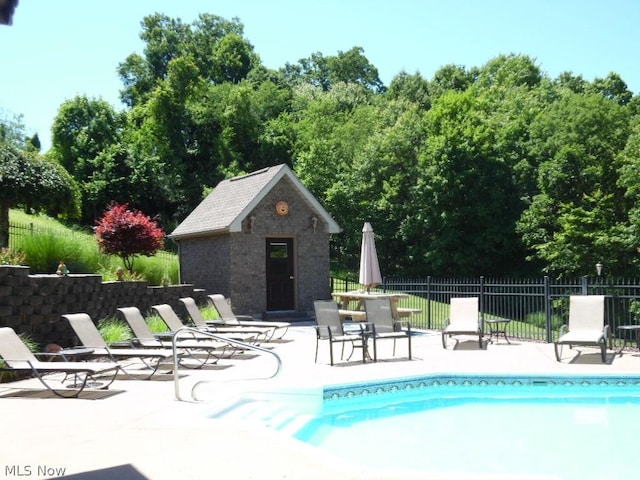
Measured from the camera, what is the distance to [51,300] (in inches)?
448

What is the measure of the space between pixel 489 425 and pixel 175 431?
439cm

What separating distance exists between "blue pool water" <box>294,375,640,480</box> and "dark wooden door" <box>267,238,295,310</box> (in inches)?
429

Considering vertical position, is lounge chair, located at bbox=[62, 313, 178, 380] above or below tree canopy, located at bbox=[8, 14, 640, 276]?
below

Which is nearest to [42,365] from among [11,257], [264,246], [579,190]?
[11,257]

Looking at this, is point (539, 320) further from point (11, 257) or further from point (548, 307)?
point (11, 257)

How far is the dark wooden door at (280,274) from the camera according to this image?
20.5m

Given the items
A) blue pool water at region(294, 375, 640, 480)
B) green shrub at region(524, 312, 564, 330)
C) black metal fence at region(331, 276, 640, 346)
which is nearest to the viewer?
blue pool water at region(294, 375, 640, 480)

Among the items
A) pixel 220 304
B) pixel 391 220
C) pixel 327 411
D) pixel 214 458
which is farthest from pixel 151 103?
pixel 214 458

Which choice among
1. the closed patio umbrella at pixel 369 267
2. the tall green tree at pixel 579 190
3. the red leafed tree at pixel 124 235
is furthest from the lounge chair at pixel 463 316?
the tall green tree at pixel 579 190

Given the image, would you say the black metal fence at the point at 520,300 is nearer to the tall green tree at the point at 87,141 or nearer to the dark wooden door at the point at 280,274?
the dark wooden door at the point at 280,274

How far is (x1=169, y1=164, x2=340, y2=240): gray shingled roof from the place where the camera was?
1955 centimetres

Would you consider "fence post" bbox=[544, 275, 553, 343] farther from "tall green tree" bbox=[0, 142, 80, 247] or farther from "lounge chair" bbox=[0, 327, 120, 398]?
"tall green tree" bbox=[0, 142, 80, 247]

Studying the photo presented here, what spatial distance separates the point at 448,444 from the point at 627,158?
2035 centimetres

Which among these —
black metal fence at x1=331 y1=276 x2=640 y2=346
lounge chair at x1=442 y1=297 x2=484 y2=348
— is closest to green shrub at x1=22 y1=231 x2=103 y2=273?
black metal fence at x1=331 y1=276 x2=640 y2=346
